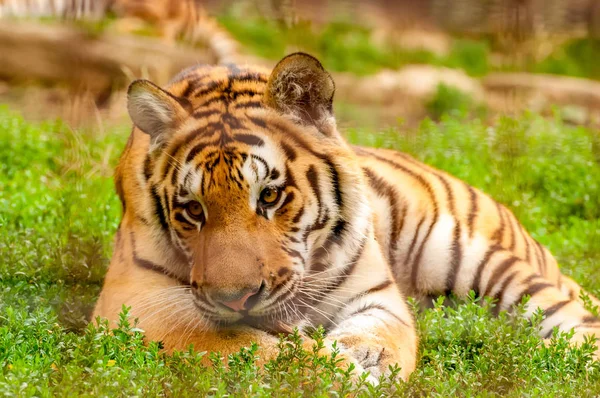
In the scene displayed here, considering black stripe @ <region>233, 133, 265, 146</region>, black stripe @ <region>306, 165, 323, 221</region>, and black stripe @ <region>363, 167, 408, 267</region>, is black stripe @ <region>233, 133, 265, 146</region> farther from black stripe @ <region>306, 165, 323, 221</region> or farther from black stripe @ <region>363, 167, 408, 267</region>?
black stripe @ <region>363, 167, 408, 267</region>

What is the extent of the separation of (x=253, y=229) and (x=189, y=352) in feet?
1.48

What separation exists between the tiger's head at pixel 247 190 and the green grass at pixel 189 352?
0.79 ft

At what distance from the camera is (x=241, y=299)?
2670 mm

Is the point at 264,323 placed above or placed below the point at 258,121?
below

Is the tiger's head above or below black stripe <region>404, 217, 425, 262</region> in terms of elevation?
above

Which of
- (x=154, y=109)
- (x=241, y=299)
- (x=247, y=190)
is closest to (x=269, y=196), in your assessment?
(x=247, y=190)

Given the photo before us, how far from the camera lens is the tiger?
9.13 ft

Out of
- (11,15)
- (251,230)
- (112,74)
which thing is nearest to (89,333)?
(251,230)

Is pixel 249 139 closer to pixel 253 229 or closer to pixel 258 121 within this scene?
pixel 258 121

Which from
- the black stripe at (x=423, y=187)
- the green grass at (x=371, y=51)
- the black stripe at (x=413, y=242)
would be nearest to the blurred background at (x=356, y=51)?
the green grass at (x=371, y=51)

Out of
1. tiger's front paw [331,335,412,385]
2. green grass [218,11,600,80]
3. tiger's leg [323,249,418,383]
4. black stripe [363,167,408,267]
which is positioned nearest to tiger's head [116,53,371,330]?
tiger's leg [323,249,418,383]

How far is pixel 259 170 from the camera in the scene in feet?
9.32

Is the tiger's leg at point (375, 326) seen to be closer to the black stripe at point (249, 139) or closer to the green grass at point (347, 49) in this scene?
the black stripe at point (249, 139)

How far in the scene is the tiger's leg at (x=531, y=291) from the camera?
11.5ft
